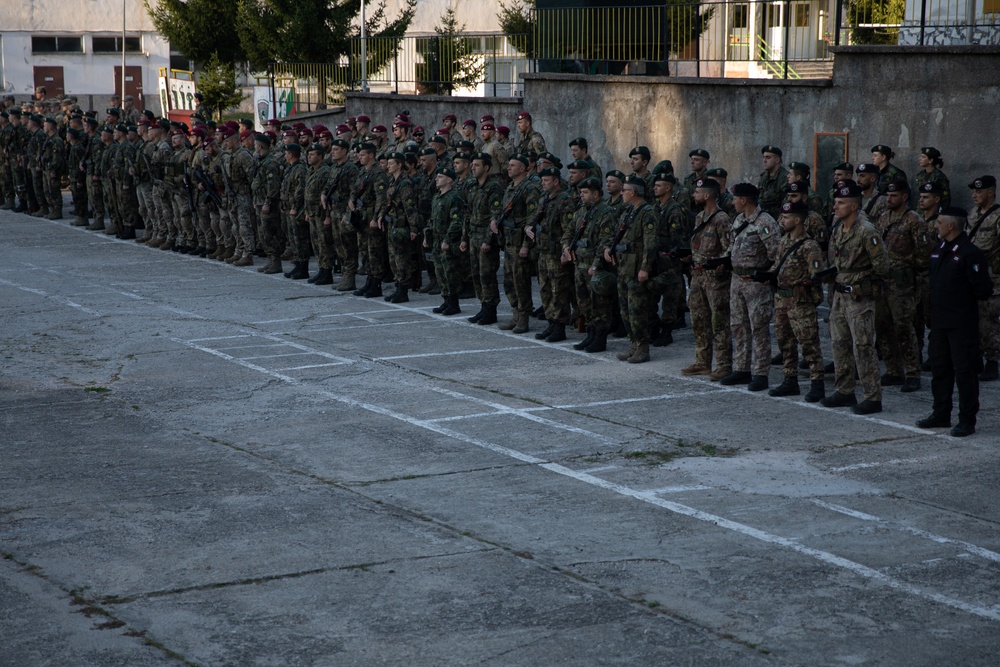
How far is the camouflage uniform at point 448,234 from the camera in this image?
14797 mm

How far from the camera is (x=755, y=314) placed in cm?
1120

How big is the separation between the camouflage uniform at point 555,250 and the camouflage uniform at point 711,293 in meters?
1.84

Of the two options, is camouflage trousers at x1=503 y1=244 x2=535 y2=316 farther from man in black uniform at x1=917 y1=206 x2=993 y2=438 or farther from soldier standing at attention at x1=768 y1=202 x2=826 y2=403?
man in black uniform at x1=917 y1=206 x2=993 y2=438

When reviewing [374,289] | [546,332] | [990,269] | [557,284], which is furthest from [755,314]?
[374,289]

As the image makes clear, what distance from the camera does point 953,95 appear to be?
620 inches

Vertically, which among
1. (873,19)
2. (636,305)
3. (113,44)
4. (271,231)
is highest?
(113,44)

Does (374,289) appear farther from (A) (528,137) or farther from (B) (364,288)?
(A) (528,137)

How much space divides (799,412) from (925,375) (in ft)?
6.54

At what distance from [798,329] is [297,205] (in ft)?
29.0

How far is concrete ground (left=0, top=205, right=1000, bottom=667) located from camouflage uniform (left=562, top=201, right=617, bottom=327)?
1.61 ft

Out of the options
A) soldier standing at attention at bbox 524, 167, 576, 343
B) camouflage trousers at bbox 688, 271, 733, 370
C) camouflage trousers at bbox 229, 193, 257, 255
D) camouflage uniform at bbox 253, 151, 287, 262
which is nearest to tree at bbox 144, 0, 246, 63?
camouflage trousers at bbox 229, 193, 257, 255

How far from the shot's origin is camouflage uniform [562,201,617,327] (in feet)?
41.9

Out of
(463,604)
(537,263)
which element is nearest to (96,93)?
(537,263)

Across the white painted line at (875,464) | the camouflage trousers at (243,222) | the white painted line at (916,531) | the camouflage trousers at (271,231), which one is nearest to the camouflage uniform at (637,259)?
the white painted line at (875,464)
